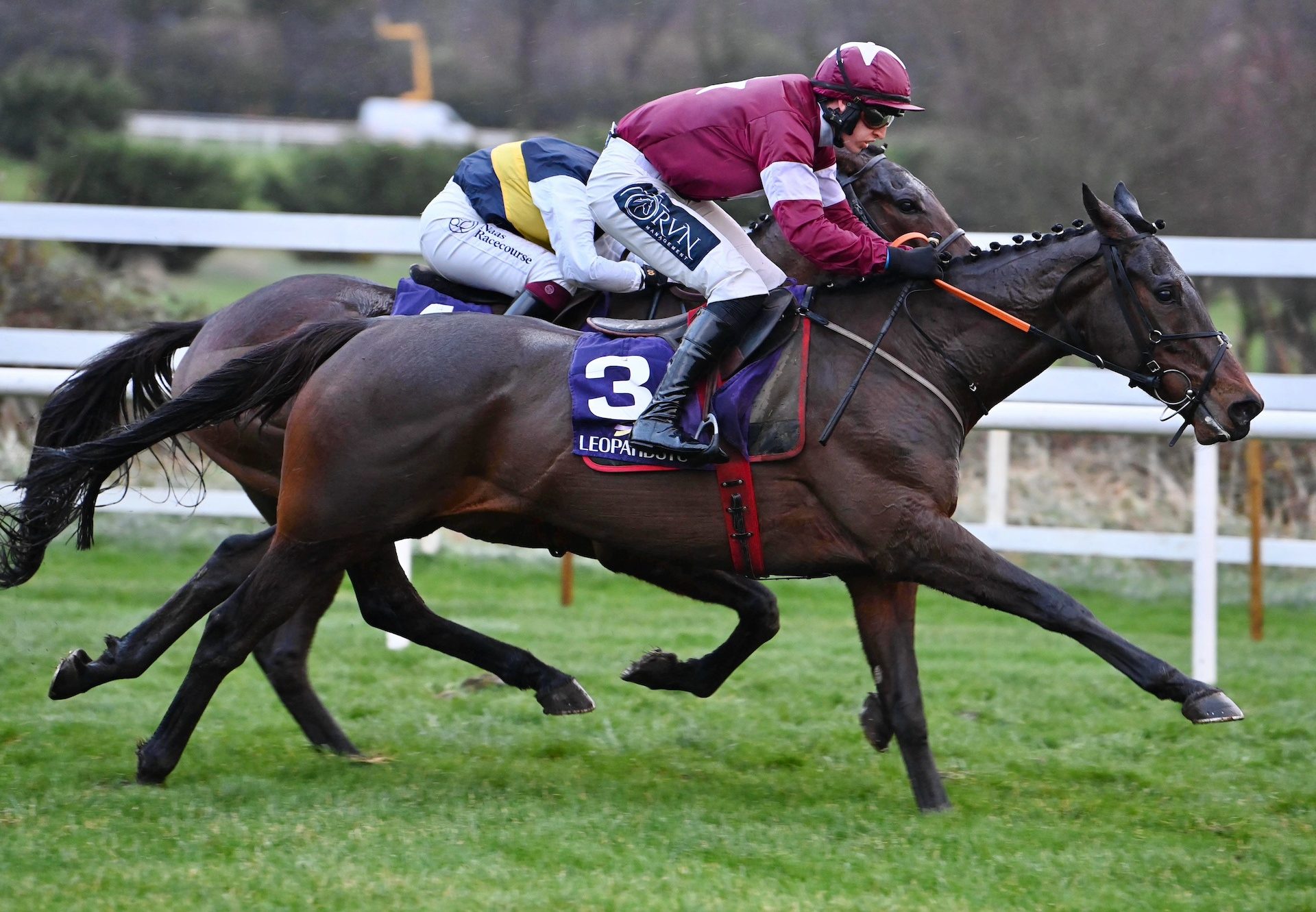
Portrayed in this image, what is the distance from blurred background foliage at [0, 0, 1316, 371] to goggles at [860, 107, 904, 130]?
561 cm

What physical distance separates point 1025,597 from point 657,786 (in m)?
1.36

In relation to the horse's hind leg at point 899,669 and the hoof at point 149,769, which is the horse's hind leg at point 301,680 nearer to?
the hoof at point 149,769

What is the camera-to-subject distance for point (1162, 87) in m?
11.0

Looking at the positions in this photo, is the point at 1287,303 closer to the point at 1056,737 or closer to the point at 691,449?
the point at 1056,737

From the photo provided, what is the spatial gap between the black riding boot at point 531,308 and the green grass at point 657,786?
1.54 meters

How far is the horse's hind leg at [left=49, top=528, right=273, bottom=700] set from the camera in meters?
4.82

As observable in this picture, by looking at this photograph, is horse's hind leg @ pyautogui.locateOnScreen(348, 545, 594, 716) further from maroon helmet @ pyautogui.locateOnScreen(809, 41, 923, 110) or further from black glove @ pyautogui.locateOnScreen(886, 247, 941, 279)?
maroon helmet @ pyautogui.locateOnScreen(809, 41, 923, 110)

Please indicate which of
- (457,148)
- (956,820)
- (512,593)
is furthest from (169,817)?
(457,148)

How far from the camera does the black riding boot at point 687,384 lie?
4.30m

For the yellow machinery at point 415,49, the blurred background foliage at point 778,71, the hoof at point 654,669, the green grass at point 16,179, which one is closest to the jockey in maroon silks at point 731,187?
the hoof at point 654,669

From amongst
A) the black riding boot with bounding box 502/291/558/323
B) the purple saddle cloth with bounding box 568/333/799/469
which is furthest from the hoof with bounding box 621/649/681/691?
the black riding boot with bounding box 502/291/558/323

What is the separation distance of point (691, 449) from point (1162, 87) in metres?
8.09

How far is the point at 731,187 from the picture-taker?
459 centimetres

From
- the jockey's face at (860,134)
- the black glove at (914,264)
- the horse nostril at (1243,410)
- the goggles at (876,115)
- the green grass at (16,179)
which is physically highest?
the green grass at (16,179)
